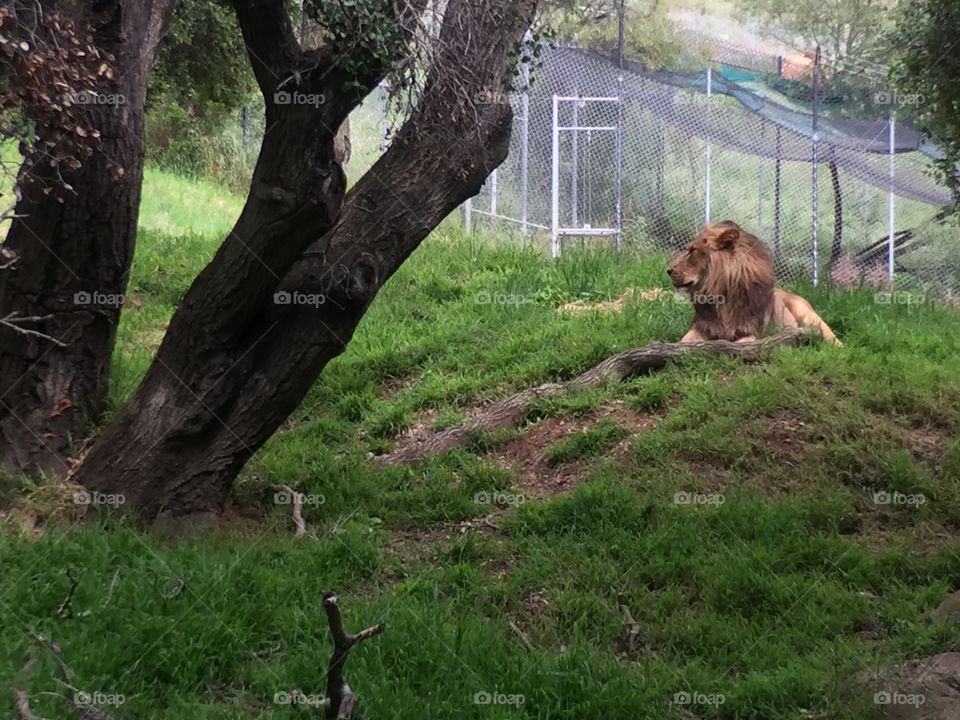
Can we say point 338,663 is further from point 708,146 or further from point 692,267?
point 708,146

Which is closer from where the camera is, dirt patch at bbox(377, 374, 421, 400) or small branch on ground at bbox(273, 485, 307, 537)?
small branch on ground at bbox(273, 485, 307, 537)

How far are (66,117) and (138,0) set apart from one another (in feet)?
7.63

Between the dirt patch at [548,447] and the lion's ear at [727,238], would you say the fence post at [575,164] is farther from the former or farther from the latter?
the dirt patch at [548,447]

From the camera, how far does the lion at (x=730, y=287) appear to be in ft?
29.3

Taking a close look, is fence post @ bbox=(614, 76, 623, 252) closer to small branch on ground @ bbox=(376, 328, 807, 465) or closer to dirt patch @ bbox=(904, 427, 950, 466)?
small branch on ground @ bbox=(376, 328, 807, 465)

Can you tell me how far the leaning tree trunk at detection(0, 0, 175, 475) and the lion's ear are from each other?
453 cm

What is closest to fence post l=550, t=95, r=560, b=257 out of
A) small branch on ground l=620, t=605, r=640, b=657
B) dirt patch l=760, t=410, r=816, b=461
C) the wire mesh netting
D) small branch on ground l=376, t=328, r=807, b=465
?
the wire mesh netting

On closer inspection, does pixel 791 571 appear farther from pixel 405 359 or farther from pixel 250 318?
pixel 405 359

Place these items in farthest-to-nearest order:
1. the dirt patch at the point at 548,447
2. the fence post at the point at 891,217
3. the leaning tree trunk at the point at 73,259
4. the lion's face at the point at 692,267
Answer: the fence post at the point at 891,217 < the lion's face at the point at 692,267 < the dirt patch at the point at 548,447 < the leaning tree trunk at the point at 73,259

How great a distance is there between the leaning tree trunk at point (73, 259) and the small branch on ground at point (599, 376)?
2144 millimetres

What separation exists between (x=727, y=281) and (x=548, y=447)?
225 centimetres

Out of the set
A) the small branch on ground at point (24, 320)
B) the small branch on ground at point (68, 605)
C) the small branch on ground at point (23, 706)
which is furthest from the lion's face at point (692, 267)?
the small branch on ground at point (23, 706)

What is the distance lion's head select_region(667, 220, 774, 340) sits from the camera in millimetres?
8930

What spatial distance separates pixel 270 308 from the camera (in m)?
6.55
